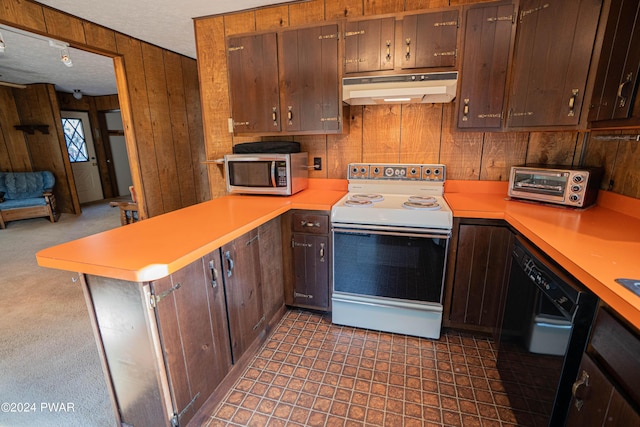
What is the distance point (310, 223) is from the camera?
207 centimetres

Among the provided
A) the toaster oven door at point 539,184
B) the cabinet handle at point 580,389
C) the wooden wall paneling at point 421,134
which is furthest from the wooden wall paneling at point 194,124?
the cabinet handle at point 580,389

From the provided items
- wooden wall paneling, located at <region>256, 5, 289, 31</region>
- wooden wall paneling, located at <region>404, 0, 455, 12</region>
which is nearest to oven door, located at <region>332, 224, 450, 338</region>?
wooden wall paneling, located at <region>404, 0, 455, 12</region>

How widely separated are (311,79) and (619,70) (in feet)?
5.59

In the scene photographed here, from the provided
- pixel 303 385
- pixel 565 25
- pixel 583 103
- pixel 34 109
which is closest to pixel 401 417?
pixel 303 385

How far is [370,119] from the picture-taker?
2.37 meters

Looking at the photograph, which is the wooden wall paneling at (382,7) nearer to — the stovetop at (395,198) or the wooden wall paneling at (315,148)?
the wooden wall paneling at (315,148)

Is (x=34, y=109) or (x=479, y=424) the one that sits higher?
(x=34, y=109)

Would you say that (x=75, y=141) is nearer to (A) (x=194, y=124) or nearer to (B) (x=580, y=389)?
(A) (x=194, y=124)

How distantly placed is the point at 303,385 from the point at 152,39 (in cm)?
381

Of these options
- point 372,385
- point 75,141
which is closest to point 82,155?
point 75,141

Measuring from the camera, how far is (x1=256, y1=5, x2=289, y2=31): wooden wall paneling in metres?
2.33

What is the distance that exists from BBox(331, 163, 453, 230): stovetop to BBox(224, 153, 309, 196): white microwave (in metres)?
0.42

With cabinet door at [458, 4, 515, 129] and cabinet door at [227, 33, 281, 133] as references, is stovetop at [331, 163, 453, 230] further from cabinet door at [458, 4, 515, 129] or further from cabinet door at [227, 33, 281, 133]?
cabinet door at [227, 33, 281, 133]

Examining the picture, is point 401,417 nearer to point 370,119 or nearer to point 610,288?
point 610,288
